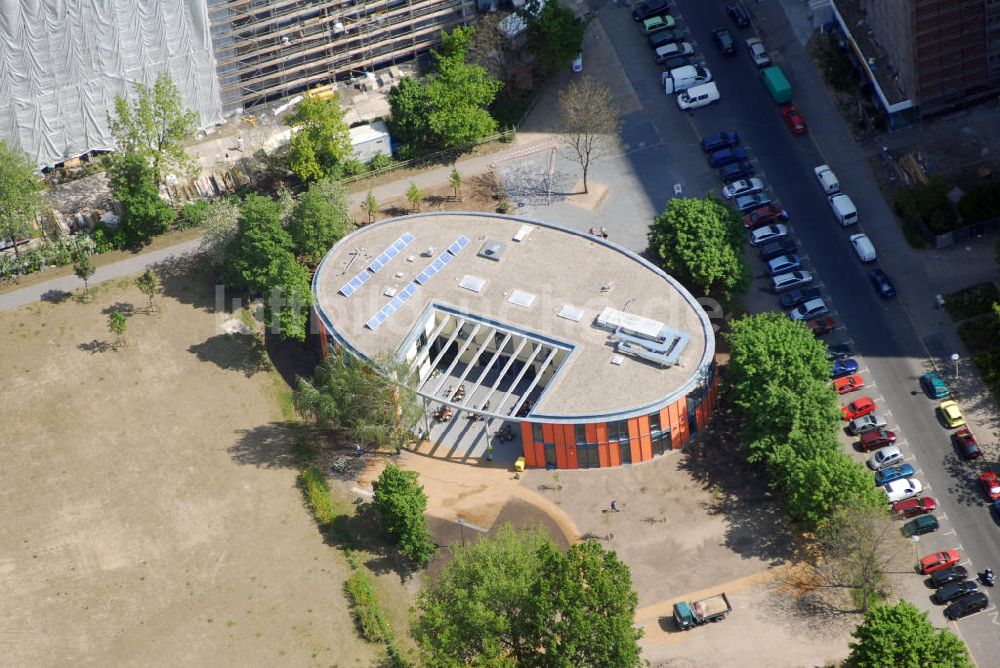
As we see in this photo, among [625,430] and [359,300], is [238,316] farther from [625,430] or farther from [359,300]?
[625,430]

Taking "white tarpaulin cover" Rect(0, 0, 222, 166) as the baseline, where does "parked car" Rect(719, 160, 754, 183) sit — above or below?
below

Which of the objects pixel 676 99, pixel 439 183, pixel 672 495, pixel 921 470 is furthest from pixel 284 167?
pixel 921 470

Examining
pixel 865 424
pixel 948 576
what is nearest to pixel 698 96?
pixel 865 424

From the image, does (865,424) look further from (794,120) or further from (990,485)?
(794,120)

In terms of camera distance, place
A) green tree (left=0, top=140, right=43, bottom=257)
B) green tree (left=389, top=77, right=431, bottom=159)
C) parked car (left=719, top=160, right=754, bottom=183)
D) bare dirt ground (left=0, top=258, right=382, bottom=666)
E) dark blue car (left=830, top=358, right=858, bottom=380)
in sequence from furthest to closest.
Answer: green tree (left=389, top=77, right=431, bottom=159) → parked car (left=719, top=160, right=754, bottom=183) → green tree (left=0, top=140, right=43, bottom=257) → dark blue car (left=830, top=358, right=858, bottom=380) → bare dirt ground (left=0, top=258, right=382, bottom=666)

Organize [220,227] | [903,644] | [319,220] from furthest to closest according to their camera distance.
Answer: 1. [319,220]
2. [220,227]
3. [903,644]

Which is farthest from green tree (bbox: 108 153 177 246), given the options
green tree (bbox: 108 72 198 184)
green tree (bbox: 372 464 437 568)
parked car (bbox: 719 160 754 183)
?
parked car (bbox: 719 160 754 183)

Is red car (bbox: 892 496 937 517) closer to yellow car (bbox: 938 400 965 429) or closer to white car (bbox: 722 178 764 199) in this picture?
yellow car (bbox: 938 400 965 429)
